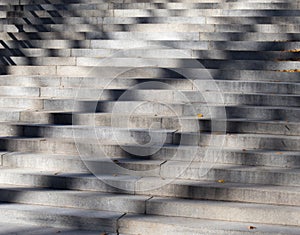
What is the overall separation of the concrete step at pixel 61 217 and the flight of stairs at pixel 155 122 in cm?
1

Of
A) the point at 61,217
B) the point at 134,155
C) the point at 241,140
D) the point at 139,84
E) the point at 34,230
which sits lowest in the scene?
the point at 34,230

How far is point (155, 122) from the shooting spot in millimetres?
6516

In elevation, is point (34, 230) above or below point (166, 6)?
below

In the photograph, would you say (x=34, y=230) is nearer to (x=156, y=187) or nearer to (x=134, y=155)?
(x=156, y=187)

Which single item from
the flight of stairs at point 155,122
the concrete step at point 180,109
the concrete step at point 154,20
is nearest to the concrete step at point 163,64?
the flight of stairs at point 155,122

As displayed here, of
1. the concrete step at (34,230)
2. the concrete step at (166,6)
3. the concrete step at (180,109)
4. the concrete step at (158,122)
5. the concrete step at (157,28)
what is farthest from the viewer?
the concrete step at (166,6)

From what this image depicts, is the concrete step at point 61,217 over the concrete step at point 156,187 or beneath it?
beneath

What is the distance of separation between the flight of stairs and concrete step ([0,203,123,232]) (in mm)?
11

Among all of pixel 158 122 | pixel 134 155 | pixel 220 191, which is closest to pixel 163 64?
pixel 158 122

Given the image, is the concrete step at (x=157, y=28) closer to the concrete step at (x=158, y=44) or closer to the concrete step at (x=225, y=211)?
the concrete step at (x=158, y=44)

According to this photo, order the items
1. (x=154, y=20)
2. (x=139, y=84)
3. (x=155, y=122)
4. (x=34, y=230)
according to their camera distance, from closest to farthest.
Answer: (x=34, y=230), (x=155, y=122), (x=139, y=84), (x=154, y=20)

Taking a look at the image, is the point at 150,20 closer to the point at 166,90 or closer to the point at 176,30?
the point at 176,30

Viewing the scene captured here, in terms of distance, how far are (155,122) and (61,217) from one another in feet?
5.71

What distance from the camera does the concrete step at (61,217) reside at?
518 cm
